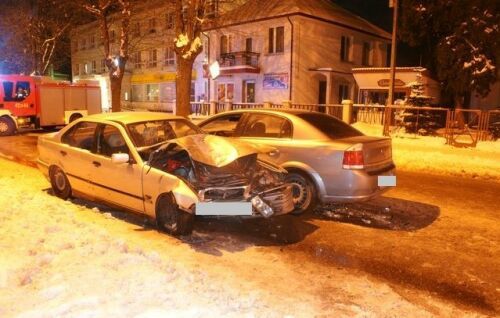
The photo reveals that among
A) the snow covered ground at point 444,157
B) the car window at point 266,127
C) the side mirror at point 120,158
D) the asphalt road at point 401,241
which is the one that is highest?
the car window at point 266,127

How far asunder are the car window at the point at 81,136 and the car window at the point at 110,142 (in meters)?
0.48

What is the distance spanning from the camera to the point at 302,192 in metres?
6.99

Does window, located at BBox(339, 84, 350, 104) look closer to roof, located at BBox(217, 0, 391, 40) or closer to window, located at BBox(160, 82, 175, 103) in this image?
roof, located at BBox(217, 0, 391, 40)

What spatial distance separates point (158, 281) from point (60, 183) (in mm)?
4117

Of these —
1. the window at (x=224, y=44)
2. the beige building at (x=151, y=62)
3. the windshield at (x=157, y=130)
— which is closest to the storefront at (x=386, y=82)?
the window at (x=224, y=44)

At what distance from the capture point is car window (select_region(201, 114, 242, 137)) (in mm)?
8133

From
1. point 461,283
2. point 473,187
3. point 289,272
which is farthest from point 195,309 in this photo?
point 473,187

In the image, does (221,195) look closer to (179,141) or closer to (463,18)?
(179,141)

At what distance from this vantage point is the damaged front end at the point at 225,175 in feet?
18.4

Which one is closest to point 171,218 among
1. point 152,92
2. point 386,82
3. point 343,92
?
point 386,82

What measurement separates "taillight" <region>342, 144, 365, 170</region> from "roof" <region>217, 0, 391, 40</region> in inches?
907

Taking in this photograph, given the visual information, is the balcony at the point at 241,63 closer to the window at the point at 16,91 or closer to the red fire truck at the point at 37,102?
the red fire truck at the point at 37,102

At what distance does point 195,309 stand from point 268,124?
4272mm

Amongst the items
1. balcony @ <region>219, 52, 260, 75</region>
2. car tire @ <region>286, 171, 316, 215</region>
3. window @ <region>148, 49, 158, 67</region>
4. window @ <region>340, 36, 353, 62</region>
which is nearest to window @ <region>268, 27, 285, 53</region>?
balcony @ <region>219, 52, 260, 75</region>
